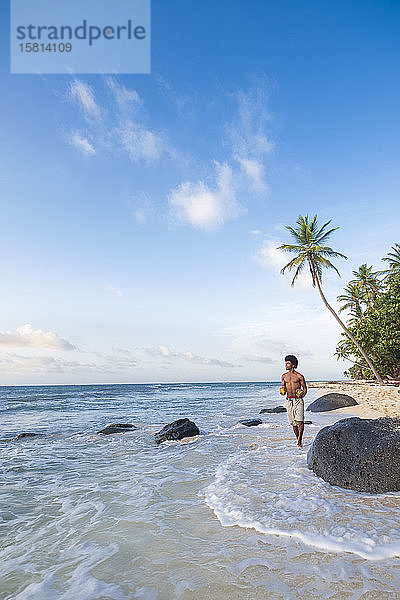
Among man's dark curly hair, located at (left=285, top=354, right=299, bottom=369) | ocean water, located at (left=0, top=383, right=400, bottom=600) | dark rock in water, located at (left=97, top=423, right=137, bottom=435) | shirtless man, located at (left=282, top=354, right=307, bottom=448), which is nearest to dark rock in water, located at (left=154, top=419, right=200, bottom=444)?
dark rock in water, located at (left=97, top=423, right=137, bottom=435)

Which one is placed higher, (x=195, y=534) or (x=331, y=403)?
(x=195, y=534)

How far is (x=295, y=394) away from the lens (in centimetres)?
891

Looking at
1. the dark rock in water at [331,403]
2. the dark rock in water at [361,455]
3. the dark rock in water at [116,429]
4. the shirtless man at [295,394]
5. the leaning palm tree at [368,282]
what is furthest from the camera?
the leaning palm tree at [368,282]

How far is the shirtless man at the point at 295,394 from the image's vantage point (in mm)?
8820

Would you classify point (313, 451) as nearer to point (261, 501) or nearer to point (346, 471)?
point (346, 471)

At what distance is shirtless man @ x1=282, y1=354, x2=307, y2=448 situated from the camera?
28.9ft

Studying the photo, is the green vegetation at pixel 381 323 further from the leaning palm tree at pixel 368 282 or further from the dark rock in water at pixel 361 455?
the dark rock in water at pixel 361 455

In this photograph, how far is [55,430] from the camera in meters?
15.4

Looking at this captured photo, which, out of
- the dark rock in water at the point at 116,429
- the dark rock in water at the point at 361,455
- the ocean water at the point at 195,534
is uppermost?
the dark rock in water at the point at 361,455

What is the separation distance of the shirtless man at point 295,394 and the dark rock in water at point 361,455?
7.26 ft

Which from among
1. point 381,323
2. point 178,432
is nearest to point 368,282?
point 381,323

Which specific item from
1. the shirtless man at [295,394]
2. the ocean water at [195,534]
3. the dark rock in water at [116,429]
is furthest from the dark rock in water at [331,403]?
the ocean water at [195,534]

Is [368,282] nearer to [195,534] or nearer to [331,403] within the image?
[331,403]

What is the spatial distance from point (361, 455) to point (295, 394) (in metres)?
3.17
